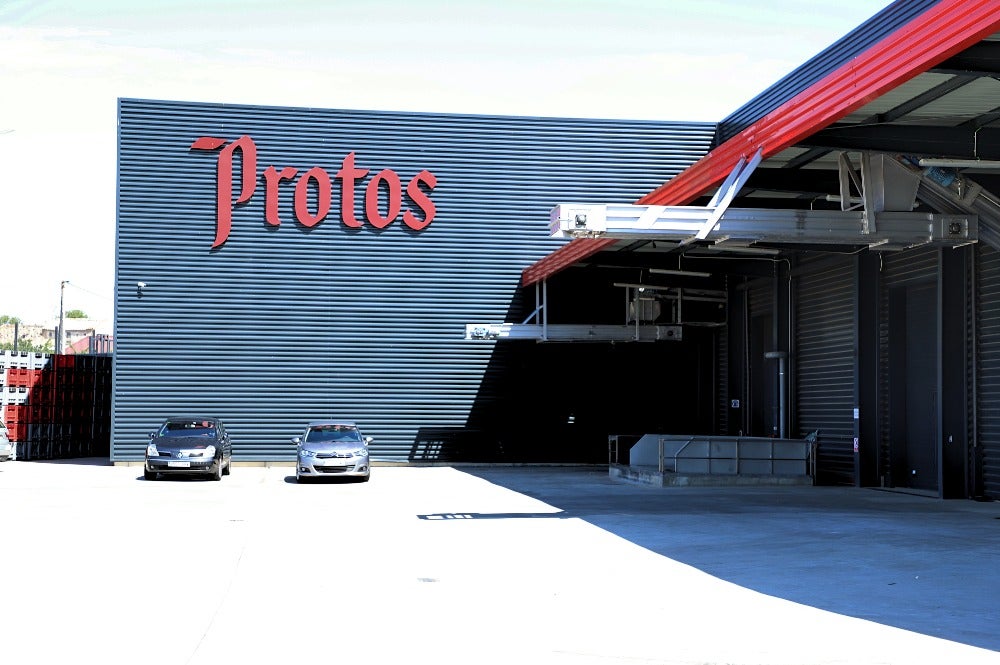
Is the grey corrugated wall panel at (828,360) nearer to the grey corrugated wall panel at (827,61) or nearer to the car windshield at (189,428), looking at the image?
the grey corrugated wall panel at (827,61)

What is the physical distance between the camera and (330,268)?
3028cm

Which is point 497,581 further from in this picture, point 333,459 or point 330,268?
point 330,268

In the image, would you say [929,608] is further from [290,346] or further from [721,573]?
[290,346]

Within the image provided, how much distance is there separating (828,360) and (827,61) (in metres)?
6.40

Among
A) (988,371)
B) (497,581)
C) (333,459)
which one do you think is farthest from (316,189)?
(497,581)

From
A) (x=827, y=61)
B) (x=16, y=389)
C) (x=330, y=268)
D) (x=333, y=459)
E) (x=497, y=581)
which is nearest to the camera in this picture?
(x=497, y=581)

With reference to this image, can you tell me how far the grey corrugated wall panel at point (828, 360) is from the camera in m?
23.4

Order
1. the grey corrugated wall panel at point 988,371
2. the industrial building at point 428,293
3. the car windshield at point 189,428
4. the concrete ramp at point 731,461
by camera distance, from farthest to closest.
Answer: the industrial building at point 428,293
the car windshield at point 189,428
the concrete ramp at point 731,461
the grey corrugated wall panel at point 988,371

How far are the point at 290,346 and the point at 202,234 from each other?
355 centimetres

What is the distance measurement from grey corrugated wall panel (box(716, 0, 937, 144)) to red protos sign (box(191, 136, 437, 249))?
8.03 metres

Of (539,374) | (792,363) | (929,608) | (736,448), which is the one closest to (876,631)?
(929,608)

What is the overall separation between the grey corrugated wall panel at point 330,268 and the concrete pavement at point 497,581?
444 inches

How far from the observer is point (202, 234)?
1178 inches

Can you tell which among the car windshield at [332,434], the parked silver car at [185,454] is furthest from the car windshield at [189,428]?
the car windshield at [332,434]
